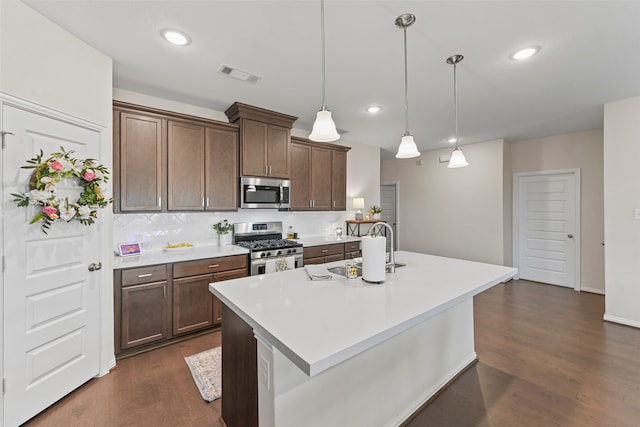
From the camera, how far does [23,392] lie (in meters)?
1.80

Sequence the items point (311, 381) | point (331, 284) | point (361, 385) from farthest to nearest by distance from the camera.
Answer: point (331, 284), point (361, 385), point (311, 381)

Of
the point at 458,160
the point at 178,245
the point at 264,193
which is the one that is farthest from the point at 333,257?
the point at 458,160

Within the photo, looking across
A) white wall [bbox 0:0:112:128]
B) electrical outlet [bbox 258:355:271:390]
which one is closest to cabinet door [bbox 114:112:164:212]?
white wall [bbox 0:0:112:128]

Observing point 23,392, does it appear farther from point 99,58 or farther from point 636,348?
point 636,348

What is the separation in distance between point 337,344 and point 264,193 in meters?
2.99

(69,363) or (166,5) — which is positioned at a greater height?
(166,5)

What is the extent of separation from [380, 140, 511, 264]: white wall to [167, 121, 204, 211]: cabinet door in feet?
15.4

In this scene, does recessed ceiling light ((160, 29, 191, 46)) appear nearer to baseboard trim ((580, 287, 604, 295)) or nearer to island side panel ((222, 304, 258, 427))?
island side panel ((222, 304, 258, 427))

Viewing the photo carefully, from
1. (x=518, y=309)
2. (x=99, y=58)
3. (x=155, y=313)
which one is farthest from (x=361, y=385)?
(x=518, y=309)

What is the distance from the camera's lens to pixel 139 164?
285 centimetres

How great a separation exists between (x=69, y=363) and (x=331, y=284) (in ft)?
6.82

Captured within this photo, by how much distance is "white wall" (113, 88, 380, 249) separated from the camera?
3.09 m

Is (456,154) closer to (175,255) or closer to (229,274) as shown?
(229,274)

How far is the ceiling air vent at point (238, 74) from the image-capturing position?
2570 mm
